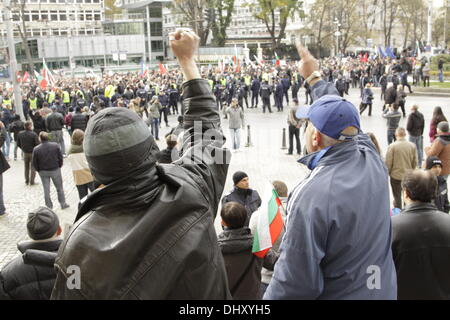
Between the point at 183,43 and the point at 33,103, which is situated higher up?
the point at 183,43

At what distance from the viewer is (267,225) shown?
12.6 ft

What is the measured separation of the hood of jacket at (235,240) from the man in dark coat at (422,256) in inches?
42.4

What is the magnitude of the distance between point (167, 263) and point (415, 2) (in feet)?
232

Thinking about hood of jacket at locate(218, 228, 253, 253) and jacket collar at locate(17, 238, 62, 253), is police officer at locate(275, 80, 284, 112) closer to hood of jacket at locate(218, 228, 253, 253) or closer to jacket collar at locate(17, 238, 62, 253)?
hood of jacket at locate(218, 228, 253, 253)

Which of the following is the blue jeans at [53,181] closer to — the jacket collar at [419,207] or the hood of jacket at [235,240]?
the hood of jacket at [235,240]

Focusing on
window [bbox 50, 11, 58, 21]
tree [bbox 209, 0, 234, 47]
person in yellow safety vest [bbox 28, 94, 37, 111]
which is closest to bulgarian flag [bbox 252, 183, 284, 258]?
person in yellow safety vest [bbox 28, 94, 37, 111]

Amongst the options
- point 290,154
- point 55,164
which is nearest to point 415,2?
point 290,154

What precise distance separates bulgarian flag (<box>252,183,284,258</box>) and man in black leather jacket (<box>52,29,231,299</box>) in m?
2.01

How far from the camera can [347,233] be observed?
2.09 m

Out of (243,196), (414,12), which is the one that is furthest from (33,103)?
(414,12)

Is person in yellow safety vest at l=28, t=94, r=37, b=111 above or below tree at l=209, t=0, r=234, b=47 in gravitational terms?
below

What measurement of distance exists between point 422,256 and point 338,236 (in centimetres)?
152

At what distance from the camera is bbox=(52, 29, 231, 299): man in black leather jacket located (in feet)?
4.99

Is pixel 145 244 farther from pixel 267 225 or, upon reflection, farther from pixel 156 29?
pixel 156 29
